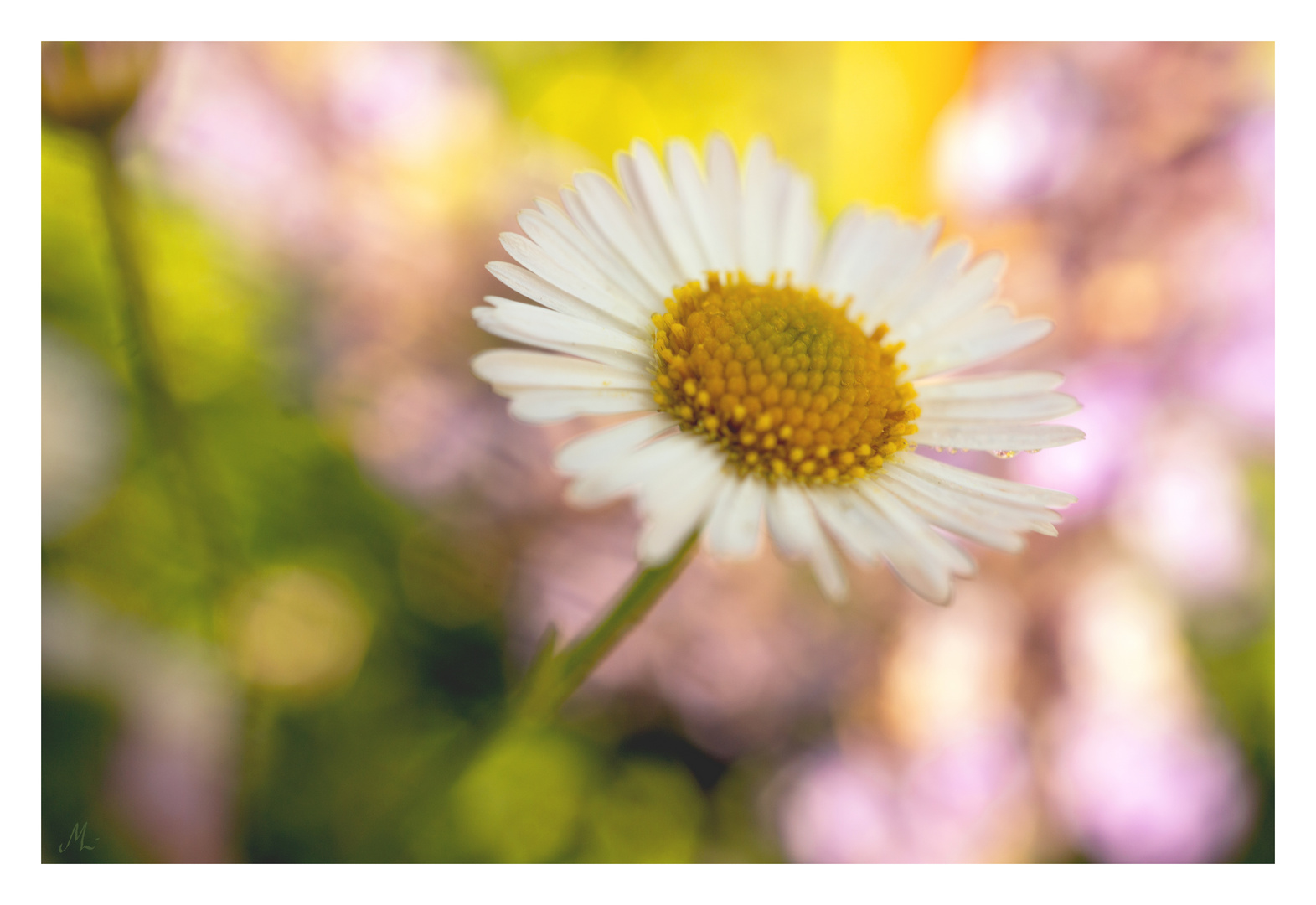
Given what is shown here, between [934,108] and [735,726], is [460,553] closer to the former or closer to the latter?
[735,726]

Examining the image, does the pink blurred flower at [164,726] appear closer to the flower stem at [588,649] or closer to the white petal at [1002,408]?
the flower stem at [588,649]

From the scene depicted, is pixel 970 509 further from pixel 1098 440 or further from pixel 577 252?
pixel 1098 440

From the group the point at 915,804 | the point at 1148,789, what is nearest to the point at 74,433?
the point at 915,804

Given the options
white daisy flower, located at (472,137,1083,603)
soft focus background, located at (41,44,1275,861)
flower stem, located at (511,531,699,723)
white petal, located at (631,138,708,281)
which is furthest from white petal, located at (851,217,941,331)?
soft focus background, located at (41,44,1275,861)

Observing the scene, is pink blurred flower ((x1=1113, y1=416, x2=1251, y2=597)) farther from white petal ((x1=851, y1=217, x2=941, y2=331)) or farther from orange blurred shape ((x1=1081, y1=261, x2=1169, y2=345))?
white petal ((x1=851, y1=217, x2=941, y2=331))
